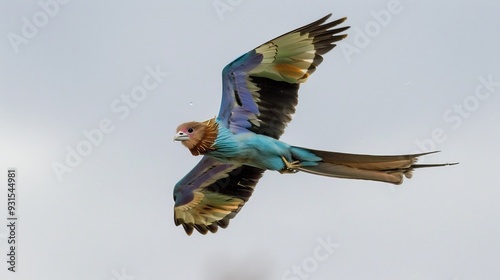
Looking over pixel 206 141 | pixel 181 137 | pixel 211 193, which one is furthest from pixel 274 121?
pixel 211 193

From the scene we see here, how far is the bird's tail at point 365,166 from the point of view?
17875 mm

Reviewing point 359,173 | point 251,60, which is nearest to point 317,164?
point 359,173

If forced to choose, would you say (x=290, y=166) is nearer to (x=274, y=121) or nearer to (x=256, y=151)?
(x=256, y=151)

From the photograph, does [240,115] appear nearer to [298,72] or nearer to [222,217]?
[298,72]

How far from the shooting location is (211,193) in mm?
20359

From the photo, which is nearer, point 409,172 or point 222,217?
point 409,172

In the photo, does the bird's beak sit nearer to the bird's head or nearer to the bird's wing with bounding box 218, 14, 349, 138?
the bird's head

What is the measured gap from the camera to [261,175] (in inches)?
792

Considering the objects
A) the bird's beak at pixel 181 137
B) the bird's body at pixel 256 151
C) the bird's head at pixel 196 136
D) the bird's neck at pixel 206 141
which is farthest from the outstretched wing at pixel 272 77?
the bird's beak at pixel 181 137

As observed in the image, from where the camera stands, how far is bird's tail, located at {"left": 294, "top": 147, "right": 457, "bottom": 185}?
58.6ft

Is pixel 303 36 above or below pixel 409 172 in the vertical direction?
above

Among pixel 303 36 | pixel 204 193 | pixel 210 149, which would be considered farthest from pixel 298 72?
pixel 204 193

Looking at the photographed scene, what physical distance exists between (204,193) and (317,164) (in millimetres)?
2786

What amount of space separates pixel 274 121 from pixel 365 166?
62.1 inches
